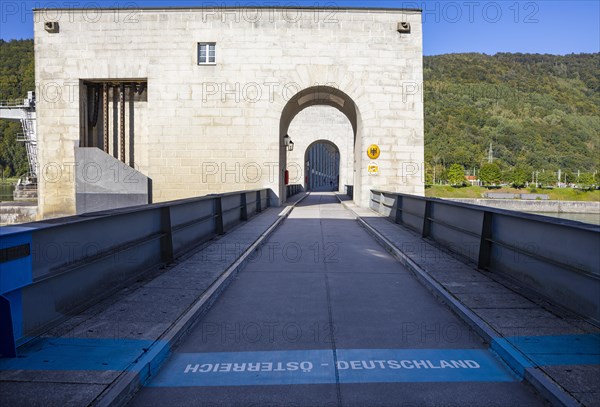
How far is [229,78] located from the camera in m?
24.0

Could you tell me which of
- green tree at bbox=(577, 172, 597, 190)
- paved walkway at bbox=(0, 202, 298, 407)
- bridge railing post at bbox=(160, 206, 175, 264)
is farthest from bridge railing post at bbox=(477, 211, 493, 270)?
green tree at bbox=(577, 172, 597, 190)

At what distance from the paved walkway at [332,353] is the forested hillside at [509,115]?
9692cm

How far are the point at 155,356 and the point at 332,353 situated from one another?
5.62 ft

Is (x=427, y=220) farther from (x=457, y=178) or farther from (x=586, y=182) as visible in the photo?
(x=586, y=182)

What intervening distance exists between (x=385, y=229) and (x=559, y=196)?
192 feet

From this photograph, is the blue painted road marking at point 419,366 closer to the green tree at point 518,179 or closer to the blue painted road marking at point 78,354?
the blue painted road marking at point 78,354

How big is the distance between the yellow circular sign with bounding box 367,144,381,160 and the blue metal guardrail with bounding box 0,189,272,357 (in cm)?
1556

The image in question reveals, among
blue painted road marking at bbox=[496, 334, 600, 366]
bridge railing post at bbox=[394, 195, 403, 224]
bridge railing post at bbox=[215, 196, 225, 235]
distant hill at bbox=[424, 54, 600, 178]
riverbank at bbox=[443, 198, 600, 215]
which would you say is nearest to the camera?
blue painted road marking at bbox=[496, 334, 600, 366]

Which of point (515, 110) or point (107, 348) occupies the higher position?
point (515, 110)

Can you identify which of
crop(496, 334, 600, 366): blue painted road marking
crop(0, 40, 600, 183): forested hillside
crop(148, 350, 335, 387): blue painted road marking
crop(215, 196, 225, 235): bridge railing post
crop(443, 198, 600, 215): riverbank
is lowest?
crop(443, 198, 600, 215): riverbank

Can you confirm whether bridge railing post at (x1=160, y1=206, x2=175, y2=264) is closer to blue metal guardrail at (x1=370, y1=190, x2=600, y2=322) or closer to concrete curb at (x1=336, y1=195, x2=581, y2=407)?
concrete curb at (x1=336, y1=195, x2=581, y2=407)

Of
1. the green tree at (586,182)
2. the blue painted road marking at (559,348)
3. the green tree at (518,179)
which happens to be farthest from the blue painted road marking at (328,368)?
the green tree at (586,182)

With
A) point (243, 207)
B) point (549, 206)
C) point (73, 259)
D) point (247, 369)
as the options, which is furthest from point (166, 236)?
point (549, 206)

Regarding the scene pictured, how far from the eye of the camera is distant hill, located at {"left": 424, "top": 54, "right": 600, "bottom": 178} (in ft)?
440
